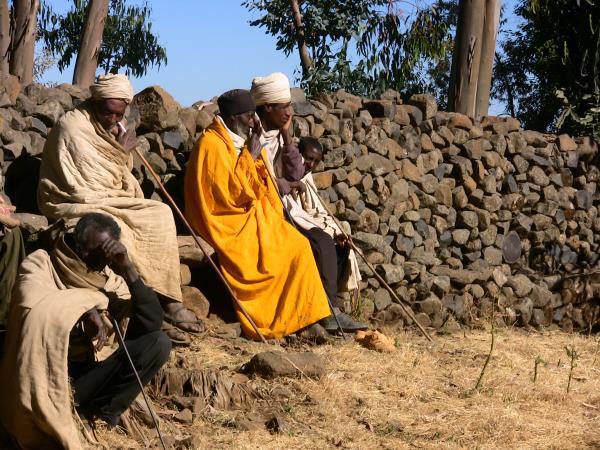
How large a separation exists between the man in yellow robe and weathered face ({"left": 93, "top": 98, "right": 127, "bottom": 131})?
776 millimetres

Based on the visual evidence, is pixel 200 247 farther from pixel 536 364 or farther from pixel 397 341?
pixel 536 364

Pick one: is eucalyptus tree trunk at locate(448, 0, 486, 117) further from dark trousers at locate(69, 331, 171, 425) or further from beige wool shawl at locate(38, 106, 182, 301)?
dark trousers at locate(69, 331, 171, 425)

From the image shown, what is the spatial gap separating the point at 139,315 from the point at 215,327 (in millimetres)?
2096

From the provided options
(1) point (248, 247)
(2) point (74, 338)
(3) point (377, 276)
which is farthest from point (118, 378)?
(3) point (377, 276)

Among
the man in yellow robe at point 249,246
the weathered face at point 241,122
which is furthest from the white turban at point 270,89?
the man in yellow robe at point 249,246

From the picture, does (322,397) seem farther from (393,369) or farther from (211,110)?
(211,110)

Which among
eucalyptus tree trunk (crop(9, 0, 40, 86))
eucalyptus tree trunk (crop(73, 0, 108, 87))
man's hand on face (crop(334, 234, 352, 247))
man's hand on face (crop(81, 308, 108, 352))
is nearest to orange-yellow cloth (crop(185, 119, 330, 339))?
man's hand on face (crop(334, 234, 352, 247))

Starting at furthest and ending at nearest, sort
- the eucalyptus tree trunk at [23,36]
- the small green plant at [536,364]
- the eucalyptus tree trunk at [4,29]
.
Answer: the eucalyptus tree trunk at [23,36] < the eucalyptus tree trunk at [4,29] < the small green plant at [536,364]

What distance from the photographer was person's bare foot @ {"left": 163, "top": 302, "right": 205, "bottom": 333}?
676cm

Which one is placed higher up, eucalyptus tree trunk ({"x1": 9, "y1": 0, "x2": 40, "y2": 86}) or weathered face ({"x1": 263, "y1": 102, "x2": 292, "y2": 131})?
eucalyptus tree trunk ({"x1": 9, "y1": 0, "x2": 40, "y2": 86})

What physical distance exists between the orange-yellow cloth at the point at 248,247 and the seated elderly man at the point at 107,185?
0.62 meters

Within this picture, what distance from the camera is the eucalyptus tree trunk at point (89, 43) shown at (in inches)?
481

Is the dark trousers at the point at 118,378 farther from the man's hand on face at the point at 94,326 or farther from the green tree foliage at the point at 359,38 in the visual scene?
the green tree foliage at the point at 359,38

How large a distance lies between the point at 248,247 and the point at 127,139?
1127 mm
